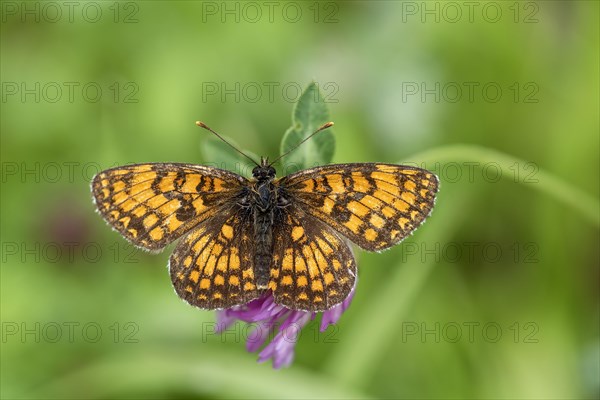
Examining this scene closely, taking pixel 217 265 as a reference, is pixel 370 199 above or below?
above

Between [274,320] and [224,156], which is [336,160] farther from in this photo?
[274,320]

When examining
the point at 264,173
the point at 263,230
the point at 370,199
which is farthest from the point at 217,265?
the point at 370,199

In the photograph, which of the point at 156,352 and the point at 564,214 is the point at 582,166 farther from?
the point at 156,352

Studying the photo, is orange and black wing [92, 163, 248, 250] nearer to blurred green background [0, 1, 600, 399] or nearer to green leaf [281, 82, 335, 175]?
green leaf [281, 82, 335, 175]

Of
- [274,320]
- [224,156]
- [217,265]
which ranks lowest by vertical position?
[274,320]

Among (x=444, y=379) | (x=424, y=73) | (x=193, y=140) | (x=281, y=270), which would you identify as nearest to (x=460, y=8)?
(x=424, y=73)

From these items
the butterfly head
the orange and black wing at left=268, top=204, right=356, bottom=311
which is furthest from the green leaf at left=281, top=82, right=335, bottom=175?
the orange and black wing at left=268, top=204, right=356, bottom=311

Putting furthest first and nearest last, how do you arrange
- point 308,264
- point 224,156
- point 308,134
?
point 224,156
point 308,134
point 308,264

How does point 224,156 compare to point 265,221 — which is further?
point 224,156
